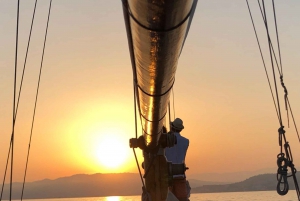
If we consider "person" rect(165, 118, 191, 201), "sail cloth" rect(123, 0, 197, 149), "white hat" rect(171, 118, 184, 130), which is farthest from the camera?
"white hat" rect(171, 118, 184, 130)

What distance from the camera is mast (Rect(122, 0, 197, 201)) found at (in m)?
2.91

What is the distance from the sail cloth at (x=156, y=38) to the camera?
2893 mm

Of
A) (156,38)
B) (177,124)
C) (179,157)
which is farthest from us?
(177,124)

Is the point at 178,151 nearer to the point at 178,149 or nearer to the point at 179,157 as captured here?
the point at 178,149

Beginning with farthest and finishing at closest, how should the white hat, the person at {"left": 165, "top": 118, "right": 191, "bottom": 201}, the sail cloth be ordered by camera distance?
the white hat, the person at {"left": 165, "top": 118, "right": 191, "bottom": 201}, the sail cloth

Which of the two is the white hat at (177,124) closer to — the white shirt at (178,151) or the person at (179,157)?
the person at (179,157)

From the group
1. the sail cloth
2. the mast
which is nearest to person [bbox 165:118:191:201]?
the mast

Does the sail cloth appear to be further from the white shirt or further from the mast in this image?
the white shirt

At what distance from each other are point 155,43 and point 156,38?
0.29 feet

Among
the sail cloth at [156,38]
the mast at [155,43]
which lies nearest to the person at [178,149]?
the mast at [155,43]

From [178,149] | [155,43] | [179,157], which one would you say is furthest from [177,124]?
[155,43]

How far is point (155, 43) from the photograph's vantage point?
11.0 ft

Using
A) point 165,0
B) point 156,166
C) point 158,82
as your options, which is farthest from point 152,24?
point 156,166

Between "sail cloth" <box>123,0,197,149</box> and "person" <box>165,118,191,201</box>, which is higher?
"person" <box>165,118,191,201</box>
